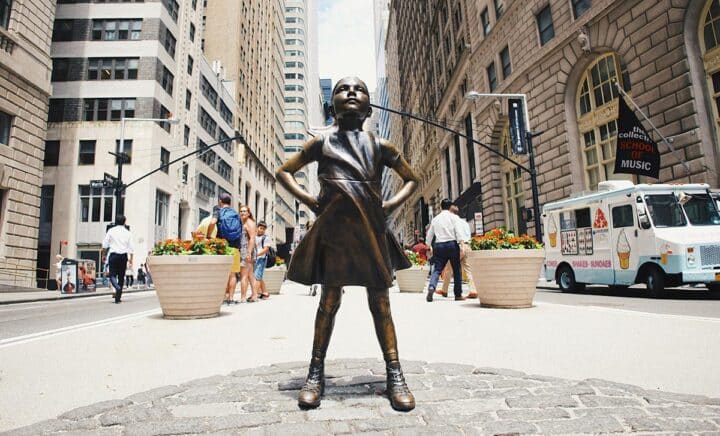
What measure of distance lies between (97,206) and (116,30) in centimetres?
1322

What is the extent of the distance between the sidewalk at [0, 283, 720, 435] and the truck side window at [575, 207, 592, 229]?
24.3 ft

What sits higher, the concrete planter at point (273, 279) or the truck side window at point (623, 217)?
the truck side window at point (623, 217)

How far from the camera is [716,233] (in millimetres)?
9578

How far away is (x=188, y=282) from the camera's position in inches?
250

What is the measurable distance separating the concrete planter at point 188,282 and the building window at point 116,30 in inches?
1259

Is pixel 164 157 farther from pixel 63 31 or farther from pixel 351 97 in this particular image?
pixel 351 97

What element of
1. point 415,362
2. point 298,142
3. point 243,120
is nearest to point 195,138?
point 243,120

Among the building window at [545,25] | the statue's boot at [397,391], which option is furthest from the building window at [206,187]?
the statue's boot at [397,391]

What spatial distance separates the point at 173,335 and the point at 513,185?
23596 millimetres

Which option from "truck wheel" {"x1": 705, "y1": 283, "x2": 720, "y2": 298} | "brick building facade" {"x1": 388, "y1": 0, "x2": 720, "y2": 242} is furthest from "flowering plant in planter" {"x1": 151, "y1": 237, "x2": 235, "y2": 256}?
"brick building facade" {"x1": 388, "y1": 0, "x2": 720, "y2": 242}

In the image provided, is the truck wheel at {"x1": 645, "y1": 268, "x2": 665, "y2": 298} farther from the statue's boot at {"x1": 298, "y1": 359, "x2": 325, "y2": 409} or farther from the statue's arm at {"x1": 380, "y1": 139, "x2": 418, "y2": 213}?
the statue's boot at {"x1": 298, "y1": 359, "x2": 325, "y2": 409}

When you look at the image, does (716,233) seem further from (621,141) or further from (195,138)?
(195,138)

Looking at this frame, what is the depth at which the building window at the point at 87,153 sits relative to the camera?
99.0 feet

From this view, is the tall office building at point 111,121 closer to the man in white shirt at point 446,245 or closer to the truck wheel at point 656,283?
the man in white shirt at point 446,245
